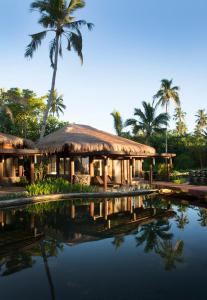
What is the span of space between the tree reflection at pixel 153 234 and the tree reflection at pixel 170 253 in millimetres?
194

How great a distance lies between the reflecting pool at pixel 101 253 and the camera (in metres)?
5.68

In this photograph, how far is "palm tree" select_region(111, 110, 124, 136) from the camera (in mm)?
38062

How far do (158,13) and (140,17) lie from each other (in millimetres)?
1063

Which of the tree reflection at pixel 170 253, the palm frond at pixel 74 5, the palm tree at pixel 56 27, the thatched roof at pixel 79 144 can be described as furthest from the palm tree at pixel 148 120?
the tree reflection at pixel 170 253

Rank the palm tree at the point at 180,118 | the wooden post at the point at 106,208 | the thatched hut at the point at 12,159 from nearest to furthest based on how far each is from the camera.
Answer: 1. the wooden post at the point at 106,208
2. the thatched hut at the point at 12,159
3. the palm tree at the point at 180,118

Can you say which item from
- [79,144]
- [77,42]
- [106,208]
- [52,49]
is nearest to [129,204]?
[106,208]

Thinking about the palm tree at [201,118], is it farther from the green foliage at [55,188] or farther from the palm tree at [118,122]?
the green foliage at [55,188]

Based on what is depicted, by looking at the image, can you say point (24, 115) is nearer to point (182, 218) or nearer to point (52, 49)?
point (52, 49)

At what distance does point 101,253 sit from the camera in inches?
310

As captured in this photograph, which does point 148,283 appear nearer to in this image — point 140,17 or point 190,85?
point 140,17

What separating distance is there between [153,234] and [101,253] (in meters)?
2.38

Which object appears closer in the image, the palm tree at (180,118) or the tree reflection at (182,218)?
the tree reflection at (182,218)

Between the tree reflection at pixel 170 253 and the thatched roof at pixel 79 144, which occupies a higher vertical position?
the thatched roof at pixel 79 144

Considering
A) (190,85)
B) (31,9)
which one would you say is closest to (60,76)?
(31,9)
